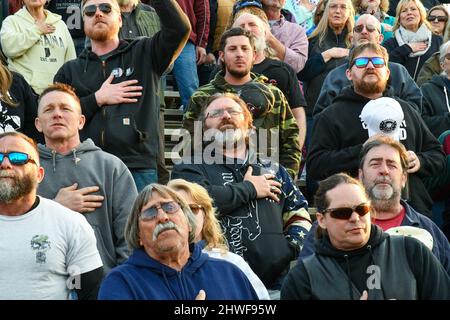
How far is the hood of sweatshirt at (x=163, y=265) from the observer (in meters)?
6.64

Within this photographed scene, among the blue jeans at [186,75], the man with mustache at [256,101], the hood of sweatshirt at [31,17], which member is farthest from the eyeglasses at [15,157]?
the blue jeans at [186,75]

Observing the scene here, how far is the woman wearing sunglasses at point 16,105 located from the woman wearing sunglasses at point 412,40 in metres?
4.47

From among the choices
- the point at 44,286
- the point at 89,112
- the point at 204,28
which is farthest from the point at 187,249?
the point at 204,28

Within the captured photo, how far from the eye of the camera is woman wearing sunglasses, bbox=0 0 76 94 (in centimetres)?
1110

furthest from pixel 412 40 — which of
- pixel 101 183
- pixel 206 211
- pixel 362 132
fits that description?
pixel 206 211

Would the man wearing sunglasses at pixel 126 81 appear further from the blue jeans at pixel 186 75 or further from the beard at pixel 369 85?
the blue jeans at pixel 186 75

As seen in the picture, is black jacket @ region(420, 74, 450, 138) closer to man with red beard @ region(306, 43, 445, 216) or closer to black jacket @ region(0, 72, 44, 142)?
man with red beard @ region(306, 43, 445, 216)

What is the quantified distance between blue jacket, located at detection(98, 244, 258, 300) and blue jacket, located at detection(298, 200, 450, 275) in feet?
3.54

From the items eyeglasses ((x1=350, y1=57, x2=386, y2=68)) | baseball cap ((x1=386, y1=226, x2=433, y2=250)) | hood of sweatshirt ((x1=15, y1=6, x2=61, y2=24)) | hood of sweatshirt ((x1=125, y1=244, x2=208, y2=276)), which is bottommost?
hood of sweatshirt ((x1=125, y1=244, x2=208, y2=276))

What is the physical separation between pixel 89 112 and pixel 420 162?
8.69ft

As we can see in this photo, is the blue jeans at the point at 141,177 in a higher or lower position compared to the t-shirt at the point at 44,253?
higher

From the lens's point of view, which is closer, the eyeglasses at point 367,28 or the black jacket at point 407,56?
the eyeglasses at point 367,28

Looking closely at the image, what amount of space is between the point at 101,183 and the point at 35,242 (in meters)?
1.14

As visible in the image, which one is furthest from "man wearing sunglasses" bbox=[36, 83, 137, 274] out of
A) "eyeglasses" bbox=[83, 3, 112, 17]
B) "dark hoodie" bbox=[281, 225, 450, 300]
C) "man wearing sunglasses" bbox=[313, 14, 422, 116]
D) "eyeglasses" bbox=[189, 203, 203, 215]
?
"man wearing sunglasses" bbox=[313, 14, 422, 116]
